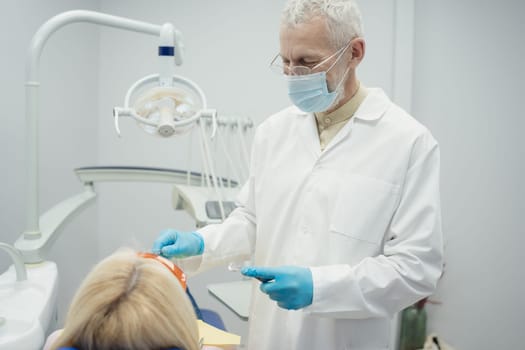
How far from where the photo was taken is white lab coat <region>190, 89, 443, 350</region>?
1.09 m

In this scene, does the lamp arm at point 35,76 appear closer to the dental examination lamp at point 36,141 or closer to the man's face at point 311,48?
the dental examination lamp at point 36,141

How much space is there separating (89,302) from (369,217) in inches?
26.0

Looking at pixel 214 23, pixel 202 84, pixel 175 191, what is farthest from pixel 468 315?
pixel 214 23

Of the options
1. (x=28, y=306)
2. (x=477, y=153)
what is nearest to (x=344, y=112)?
(x=28, y=306)

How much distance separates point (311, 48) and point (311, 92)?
0.35 feet

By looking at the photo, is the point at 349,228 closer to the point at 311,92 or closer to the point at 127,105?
the point at 311,92

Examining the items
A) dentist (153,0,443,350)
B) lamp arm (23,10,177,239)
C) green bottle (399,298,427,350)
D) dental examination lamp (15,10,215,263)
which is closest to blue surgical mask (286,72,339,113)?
dentist (153,0,443,350)

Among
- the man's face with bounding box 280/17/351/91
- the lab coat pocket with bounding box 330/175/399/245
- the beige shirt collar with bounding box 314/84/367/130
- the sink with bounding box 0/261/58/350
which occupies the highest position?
the man's face with bounding box 280/17/351/91

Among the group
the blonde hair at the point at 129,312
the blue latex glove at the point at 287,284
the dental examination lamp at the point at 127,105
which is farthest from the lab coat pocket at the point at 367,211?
the dental examination lamp at the point at 127,105

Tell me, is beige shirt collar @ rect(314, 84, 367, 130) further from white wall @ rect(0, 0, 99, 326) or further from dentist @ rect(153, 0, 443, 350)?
white wall @ rect(0, 0, 99, 326)

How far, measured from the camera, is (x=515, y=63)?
8.37 ft

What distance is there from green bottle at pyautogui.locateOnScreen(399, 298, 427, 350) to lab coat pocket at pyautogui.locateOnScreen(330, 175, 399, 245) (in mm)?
1621

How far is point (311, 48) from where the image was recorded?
1.14 m

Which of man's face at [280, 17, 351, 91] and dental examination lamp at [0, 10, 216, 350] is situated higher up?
man's face at [280, 17, 351, 91]
